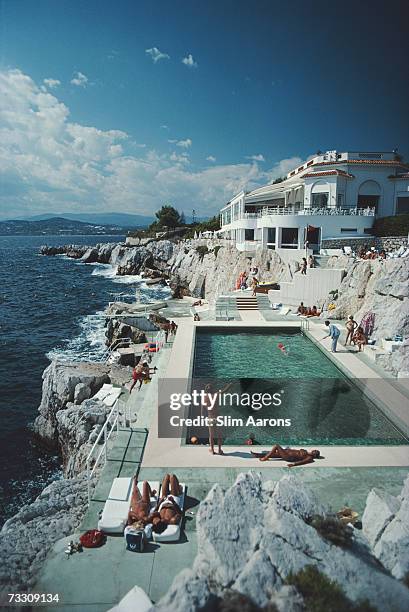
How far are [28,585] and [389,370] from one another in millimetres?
11947

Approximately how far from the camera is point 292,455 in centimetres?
843

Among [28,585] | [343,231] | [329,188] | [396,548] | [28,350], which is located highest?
[329,188]

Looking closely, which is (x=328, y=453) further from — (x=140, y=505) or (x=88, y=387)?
(x=88, y=387)

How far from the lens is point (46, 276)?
6756cm

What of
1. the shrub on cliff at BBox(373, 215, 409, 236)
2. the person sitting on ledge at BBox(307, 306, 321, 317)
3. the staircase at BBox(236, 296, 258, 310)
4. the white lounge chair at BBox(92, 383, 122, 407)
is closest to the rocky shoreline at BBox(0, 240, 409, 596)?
the white lounge chair at BBox(92, 383, 122, 407)

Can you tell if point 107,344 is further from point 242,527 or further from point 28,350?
point 242,527

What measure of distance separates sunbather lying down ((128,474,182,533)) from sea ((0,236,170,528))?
7.95 m

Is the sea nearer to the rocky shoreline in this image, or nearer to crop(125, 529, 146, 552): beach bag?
the rocky shoreline

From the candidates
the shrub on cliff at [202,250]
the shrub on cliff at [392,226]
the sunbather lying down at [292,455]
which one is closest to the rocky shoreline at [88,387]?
the sunbather lying down at [292,455]

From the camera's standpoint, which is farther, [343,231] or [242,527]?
[343,231]

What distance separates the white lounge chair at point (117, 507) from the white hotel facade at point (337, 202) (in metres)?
24.5

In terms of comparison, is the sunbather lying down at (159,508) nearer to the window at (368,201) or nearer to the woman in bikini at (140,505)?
the woman in bikini at (140,505)

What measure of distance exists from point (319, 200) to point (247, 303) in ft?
41.9

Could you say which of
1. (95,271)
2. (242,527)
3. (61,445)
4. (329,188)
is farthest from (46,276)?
(242,527)
